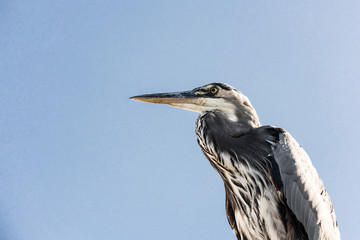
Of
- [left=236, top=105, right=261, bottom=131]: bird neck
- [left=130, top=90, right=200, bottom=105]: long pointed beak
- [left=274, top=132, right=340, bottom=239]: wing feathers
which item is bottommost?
[left=274, top=132, right=340, bottom=239]: wing feathers

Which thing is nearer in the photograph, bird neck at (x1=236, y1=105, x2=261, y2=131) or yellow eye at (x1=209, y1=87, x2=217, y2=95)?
bird neck at (x1=236, y1=105, x2=261, y2=131)

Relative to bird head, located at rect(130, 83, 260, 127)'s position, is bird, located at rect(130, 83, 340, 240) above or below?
below

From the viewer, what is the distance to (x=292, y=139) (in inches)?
132

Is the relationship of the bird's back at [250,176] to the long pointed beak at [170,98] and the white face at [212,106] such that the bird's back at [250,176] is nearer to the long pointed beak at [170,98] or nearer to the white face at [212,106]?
the white face at [212,106]

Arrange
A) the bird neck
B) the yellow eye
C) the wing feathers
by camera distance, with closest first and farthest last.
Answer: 1. the wing feathers
2. the bird neck
3. the yellow eye

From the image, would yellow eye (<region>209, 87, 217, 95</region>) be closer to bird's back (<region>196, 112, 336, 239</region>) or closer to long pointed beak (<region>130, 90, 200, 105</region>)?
long pointed beak (<region>130, 90, 200, 105</region>)

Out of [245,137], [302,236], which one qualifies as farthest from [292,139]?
[302,236]

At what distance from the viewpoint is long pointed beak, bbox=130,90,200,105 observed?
3.74m

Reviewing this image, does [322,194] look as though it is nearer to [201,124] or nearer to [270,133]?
[270,133]

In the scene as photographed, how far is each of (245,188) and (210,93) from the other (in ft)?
3.52

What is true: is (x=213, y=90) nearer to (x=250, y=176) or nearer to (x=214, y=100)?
(x=214, y=100)

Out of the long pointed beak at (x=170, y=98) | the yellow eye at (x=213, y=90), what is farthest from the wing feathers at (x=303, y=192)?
the long pointed beak at (x=170, y=98)

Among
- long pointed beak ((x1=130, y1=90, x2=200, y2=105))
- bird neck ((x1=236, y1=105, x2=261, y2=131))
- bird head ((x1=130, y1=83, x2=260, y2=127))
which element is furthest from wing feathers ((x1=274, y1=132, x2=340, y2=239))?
long pointed beak ((x1=130, y1=90, x2=200, y2=105))

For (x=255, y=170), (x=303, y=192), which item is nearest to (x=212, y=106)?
(x=255, y=170)
